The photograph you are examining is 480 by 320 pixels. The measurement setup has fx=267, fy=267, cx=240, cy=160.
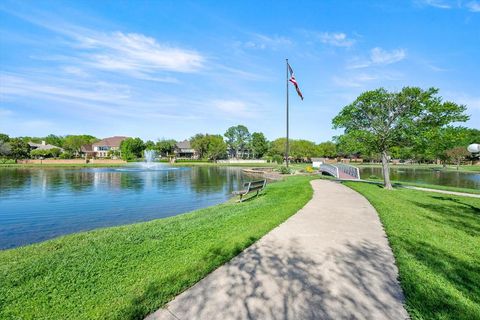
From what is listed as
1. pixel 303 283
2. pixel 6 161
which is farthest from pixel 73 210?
pixel 6 161

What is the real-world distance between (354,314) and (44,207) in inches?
627

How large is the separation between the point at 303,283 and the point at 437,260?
2.76 m

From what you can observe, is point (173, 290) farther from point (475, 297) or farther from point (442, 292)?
point (475, 297)

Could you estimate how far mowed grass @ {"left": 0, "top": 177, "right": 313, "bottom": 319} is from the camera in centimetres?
361

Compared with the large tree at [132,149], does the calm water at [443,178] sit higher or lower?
lower

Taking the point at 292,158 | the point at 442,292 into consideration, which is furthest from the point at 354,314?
the point at 292,158

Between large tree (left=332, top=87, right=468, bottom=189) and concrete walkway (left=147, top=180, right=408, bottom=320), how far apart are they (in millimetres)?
11232

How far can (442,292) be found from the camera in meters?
3.82

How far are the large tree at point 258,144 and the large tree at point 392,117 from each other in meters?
82.8

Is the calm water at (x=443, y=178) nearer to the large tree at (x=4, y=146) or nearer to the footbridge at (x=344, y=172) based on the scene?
the footbridge at (x=344, y=172)

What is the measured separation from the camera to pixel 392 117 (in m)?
16.1

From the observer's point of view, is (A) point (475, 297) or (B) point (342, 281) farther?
(B) point (342, 281)

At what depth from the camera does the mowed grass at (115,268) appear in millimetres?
3605

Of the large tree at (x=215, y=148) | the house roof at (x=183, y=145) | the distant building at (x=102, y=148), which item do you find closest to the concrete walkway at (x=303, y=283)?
the large tree at (x=215, y=148)
